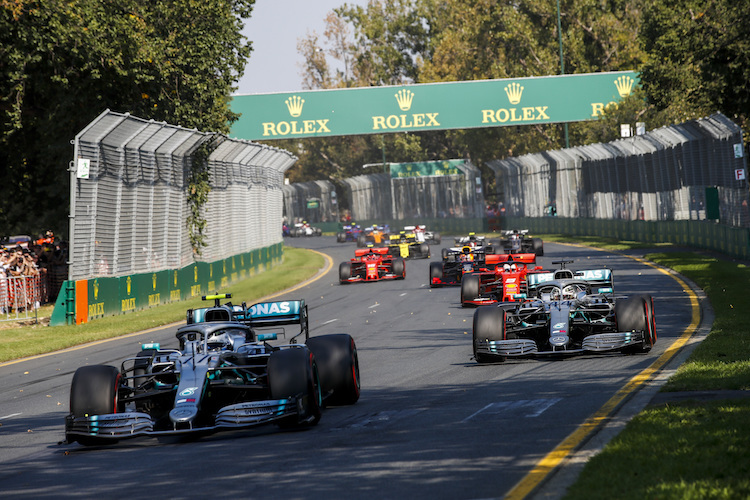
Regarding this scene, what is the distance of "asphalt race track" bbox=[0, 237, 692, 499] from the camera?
7344mm

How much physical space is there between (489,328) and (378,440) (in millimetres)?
4773

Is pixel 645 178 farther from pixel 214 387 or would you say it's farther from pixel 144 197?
pixel 214 387

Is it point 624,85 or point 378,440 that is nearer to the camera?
point 378,440

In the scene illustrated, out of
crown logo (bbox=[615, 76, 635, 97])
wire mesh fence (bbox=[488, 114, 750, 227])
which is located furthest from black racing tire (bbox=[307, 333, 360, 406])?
crown logo (bbox=[615, 76, 635, 97])

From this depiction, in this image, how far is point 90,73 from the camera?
29438 mm

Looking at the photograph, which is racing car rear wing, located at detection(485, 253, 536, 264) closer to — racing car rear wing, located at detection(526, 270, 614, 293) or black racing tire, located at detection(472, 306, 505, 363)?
racing car rear wing, located at detection(526, 270, 614, 293)

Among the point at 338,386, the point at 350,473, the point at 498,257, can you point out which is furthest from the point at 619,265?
the point at 350,473

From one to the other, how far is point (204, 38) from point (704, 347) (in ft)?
71.2

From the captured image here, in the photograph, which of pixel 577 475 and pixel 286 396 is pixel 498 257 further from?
pixel 577 475

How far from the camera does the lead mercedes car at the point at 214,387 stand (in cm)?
930

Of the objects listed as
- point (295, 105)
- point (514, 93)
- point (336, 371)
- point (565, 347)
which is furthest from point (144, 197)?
point (514, 93)

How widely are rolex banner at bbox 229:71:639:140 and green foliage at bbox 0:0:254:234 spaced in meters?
16.7

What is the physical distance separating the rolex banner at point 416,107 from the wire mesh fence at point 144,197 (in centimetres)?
1320

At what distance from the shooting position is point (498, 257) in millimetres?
23141
